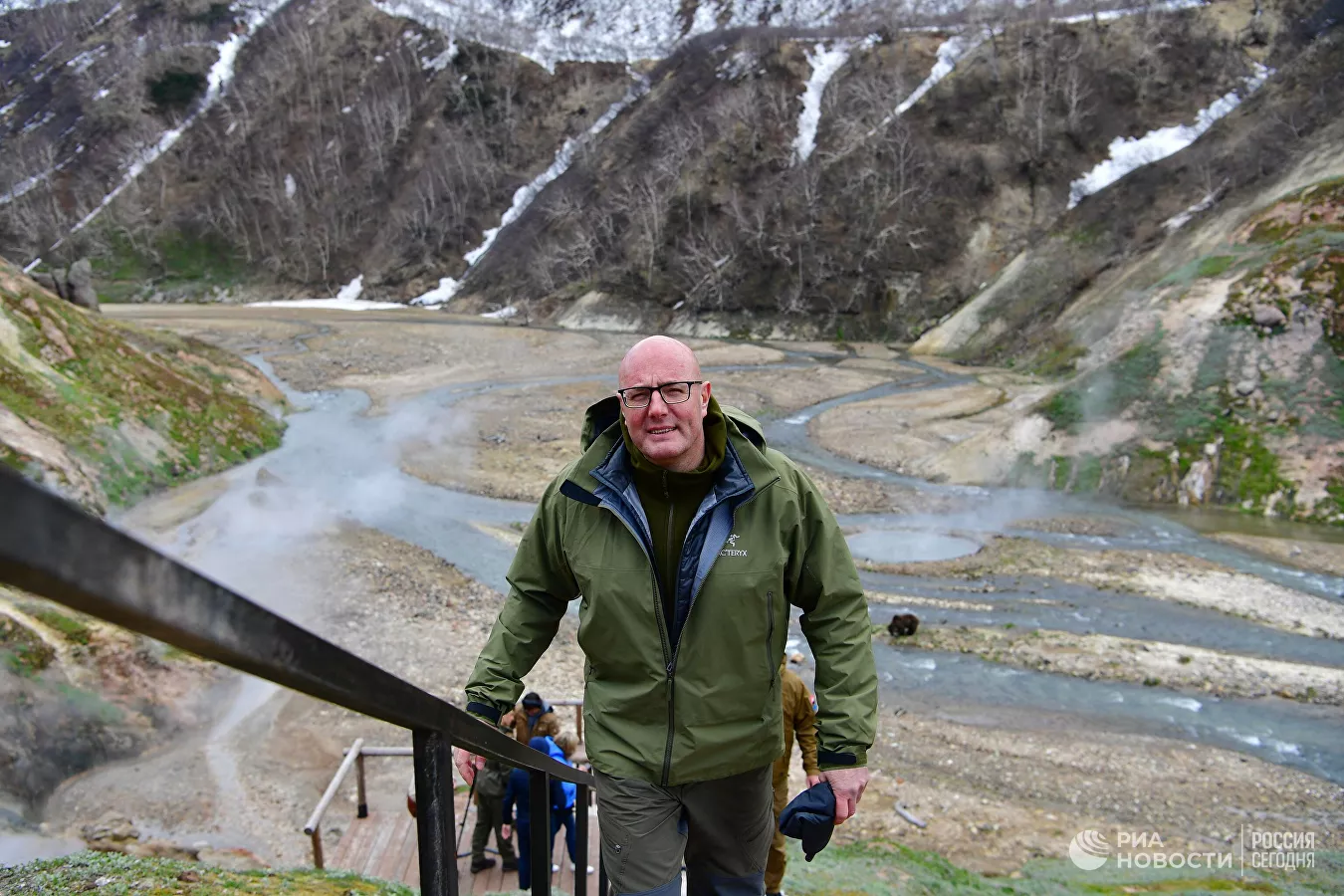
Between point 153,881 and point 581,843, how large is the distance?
6.54 ft

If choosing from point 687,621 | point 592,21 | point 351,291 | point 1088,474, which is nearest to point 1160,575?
point 1088,474

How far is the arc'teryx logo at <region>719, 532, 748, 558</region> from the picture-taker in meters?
3.55

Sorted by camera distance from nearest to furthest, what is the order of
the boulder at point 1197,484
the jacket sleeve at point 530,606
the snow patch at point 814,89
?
the jacket sleeve at point 530,606 → the boulder at point 1197,484 → the snow patch at point 814,89

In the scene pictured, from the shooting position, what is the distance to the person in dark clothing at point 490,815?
736cm

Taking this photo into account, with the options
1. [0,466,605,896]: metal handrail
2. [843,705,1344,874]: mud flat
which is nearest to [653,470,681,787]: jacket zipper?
[0,466,605,896]: metal handrail

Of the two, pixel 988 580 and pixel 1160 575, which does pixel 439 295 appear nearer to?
pixel 988 580

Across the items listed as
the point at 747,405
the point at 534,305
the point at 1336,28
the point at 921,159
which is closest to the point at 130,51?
the point at 534,305

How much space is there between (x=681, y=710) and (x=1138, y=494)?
79.2 feet

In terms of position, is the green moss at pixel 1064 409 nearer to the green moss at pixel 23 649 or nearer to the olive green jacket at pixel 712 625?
the green moss at pixel 23 649

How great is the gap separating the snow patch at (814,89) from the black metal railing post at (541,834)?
57480 mm

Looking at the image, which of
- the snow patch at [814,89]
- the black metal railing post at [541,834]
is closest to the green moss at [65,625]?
the black metal railing post at [541,834]

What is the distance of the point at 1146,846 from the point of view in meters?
10.3

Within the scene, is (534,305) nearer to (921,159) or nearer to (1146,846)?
(921,159)

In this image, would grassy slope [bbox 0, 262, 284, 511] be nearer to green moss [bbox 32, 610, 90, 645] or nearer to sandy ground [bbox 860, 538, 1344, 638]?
green moss [bbox 32, 610, 90, 645]
